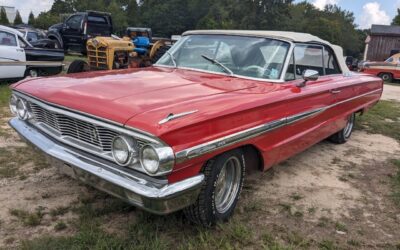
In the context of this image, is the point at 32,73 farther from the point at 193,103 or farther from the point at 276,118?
the point at 193,103

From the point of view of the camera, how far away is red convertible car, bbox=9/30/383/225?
2535mm

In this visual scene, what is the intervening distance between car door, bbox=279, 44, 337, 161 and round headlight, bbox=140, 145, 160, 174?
161 centimetres

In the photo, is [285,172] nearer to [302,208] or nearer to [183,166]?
[302,208]

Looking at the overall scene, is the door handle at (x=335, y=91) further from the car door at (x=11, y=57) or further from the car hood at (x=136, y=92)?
the car door at (x=11, y=57)

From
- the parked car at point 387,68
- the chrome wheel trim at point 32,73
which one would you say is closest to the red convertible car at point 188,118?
the chrome wheel trim at point 32,73

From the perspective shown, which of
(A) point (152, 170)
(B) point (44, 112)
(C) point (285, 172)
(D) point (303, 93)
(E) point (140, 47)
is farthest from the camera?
(E) point (140, 47)

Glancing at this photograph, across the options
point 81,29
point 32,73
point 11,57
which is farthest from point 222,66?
point 81,29

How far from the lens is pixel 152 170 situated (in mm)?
2480

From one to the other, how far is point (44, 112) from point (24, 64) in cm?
708

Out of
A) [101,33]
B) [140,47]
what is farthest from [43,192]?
[101,33]

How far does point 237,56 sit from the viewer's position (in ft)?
13.4

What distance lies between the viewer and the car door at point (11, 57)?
9078mm

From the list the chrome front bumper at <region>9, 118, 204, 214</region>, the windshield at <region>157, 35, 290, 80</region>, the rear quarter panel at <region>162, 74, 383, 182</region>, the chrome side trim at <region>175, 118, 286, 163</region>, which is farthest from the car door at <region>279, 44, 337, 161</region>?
the chrome front bumper at <region>9, 118, 204, 214</region>

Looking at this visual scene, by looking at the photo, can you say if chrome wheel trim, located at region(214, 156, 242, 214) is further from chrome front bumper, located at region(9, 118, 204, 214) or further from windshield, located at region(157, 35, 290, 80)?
windshield, located at region(157, 35, 290, 80)
